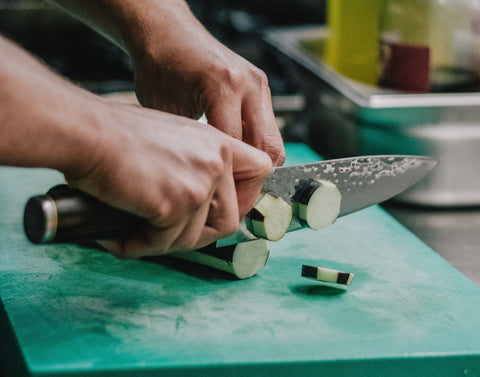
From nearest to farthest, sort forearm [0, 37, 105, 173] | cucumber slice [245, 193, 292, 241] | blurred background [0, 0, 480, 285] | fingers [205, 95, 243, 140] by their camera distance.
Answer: forearm [0, 37, 105, 173], cucumber slice [245, 193, 292, 241], fingers [205, 95, 243, 140], blurred background [0, 0, 480, 285]

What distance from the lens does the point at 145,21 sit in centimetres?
118

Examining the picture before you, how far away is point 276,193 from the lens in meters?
0.98

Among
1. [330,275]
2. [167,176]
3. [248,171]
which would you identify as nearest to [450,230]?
[330,275]

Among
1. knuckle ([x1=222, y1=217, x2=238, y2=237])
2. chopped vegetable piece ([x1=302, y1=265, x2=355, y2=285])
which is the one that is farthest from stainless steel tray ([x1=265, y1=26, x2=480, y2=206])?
knuckle ([x1=222, y1=217, x2=238, y2=237])

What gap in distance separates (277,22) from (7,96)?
2.14 meters

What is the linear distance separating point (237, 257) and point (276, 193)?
112 mm

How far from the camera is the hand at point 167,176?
2.40 ft

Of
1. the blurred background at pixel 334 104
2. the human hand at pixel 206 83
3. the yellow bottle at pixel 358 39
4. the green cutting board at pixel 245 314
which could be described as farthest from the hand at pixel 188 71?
the yellow bottle at pixel 358 39

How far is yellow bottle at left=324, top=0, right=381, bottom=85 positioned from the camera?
5.29ft

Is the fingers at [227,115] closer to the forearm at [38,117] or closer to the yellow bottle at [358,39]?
the forearm at [38,117]

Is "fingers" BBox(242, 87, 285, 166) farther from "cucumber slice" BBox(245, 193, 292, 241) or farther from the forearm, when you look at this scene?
the forearm

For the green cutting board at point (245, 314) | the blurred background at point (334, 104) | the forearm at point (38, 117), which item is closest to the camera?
the forearm at point (38, 117)

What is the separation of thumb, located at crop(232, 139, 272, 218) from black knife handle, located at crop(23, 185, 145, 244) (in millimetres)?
149

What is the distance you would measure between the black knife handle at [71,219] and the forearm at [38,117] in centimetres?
6
